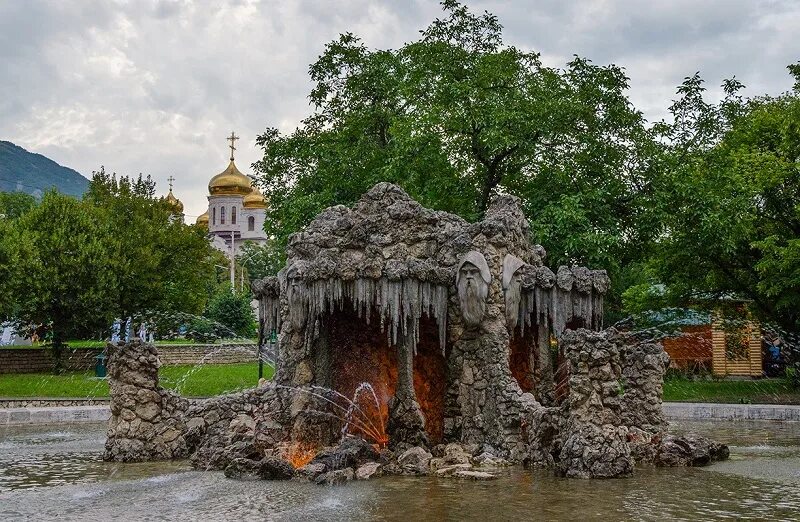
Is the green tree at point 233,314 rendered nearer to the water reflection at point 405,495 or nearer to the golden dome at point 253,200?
the water reflection at point 405,495

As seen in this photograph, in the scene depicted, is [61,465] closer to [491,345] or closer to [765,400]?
[491,345]

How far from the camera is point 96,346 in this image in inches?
1893

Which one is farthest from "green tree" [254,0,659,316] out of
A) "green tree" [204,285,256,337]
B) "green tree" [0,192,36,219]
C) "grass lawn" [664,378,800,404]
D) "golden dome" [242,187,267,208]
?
"golden dome" [242,187,267,208]

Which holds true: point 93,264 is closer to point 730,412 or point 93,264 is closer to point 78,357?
point 78,357

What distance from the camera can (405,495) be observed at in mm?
13039

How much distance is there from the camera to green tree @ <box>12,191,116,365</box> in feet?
143

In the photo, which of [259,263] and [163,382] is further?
[259,263]

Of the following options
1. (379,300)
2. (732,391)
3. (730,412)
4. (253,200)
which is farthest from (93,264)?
(253,200)

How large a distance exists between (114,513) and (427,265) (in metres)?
7.29

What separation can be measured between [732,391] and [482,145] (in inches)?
533

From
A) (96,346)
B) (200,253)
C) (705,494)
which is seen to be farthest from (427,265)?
(200,253)

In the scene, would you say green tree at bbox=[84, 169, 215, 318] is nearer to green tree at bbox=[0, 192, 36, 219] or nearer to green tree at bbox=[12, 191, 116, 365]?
green tree at bbox=[12, 191, 116, 365]

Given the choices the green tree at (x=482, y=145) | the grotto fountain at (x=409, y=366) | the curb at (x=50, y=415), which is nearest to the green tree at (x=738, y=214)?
the green tree at (x=482, y=145)

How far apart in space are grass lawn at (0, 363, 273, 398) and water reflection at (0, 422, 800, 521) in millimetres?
18832
